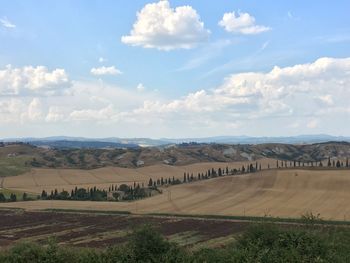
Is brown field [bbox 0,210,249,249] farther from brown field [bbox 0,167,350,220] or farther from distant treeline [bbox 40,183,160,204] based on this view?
distant treeline [bbox 40,183,160,204]

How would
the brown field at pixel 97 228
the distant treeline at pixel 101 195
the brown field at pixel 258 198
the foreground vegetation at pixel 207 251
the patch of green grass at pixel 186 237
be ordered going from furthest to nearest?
1. the distant treeline at pixel 101 195
2. the brown field at pixel 258 198
3. the brown field at pixel 97 228
4. the patch of green grass at pixel 186 237
5. the foreground vegetation at pixel 207 251

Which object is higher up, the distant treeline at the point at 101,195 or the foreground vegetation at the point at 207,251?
the foreground vegetation at the point at 207,251

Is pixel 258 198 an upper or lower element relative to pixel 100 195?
upper

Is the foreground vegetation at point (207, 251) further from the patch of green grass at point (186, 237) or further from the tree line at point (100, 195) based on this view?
the tree line at point (100, 195)

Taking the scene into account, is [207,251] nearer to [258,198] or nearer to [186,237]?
[186,237]

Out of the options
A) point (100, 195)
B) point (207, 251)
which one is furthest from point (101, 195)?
point (207, 251)

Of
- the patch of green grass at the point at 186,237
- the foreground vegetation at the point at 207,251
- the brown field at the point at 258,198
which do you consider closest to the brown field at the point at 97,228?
the patch of green grass at the point at 186,237

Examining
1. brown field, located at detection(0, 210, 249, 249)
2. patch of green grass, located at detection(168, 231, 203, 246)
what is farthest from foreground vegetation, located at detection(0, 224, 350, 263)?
patch of green grass, located at detection(168, 231, 203, 246)
